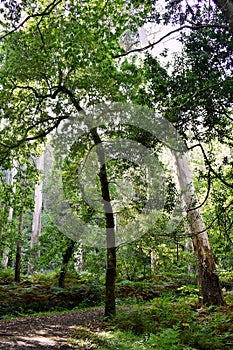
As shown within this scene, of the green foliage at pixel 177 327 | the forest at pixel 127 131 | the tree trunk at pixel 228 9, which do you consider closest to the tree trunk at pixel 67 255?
the forest at pixel 127 131

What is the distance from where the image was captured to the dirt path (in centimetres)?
552

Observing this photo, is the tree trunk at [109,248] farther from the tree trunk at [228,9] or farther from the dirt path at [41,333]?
the tree trunk at [228,9]

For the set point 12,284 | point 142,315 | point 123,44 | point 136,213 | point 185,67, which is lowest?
point 142,315

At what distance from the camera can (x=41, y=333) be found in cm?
682

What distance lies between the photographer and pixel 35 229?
2248cm

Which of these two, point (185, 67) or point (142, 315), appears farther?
point (142, 315)

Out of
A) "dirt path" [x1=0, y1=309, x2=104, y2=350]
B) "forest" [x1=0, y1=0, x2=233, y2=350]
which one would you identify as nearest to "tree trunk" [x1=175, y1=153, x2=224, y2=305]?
"forest" [x1=0, y1=0, x2=233, y2=350]

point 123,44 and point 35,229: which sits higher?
point 123,44

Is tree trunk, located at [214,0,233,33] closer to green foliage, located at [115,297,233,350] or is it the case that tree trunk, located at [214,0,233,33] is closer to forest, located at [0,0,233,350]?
forest, located at [0,0,233,350]

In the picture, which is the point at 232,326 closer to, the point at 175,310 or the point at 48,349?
the point at 175,310

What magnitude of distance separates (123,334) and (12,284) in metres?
8.65

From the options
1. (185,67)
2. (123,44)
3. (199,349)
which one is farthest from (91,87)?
(123,44)

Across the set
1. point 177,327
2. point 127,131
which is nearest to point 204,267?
point 177,327

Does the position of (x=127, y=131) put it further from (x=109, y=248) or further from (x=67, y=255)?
(x=67, y=255)
